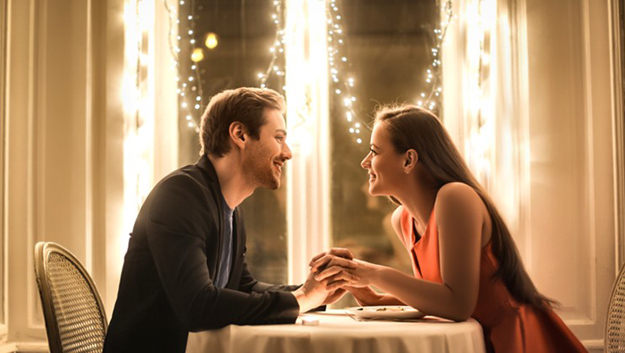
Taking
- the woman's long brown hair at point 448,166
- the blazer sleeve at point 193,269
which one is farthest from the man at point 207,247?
the woman's long brown hair at point 448,166

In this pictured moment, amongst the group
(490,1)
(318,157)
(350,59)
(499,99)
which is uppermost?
(490,1)

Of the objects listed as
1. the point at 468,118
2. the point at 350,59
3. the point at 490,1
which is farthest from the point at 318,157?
the point at 490,1

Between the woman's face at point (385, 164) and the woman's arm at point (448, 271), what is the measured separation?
0.27m

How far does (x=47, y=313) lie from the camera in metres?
1.81

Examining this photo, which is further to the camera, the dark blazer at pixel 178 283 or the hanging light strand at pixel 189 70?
the hanging light strand at pixel 189 70

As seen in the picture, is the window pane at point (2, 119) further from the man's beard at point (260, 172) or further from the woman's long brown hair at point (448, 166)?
the woman's long brown hair at point (448, 166)

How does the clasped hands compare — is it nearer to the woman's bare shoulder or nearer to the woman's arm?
the woman's arm

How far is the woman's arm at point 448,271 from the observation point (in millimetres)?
1863

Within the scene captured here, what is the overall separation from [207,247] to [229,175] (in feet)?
1.02

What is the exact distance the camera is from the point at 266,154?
2.23 meters

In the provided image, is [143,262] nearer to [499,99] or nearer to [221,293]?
[221,293]

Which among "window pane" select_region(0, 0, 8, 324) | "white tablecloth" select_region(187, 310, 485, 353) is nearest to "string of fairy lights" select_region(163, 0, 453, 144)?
"window pane" select_region(0, 0, 8, 324)

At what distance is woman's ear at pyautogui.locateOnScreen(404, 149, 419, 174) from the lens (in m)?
2.21

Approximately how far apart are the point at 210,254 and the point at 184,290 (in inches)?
10.3
